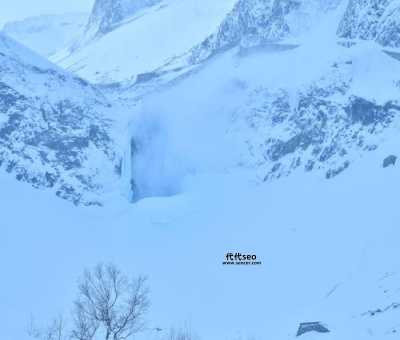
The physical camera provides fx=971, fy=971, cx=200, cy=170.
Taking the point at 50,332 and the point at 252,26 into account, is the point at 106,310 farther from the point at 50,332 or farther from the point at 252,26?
the point at 252,26

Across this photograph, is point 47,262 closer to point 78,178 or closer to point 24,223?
point 24,223

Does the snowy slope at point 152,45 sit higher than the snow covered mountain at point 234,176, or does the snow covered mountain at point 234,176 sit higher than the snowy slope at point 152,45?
the snowy slope at point 152,45

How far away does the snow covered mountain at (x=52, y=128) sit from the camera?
10256 centimetres

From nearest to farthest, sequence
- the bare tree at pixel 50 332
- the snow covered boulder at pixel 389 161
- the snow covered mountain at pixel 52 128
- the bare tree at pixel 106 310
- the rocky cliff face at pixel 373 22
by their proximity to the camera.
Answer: the bare tree at pixel 106 310, the bare tree at pixel 50 332, the snow covered boulder at pixel 389 161, the snow covered mountain at pixel 52 128, the rocky cliff face at pixel 373 22

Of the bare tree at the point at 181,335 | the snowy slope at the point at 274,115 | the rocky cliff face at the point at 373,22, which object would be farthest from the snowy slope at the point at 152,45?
the bare tree at the point at 181,335

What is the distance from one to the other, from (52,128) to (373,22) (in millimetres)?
40382

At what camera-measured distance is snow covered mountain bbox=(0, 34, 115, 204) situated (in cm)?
10256

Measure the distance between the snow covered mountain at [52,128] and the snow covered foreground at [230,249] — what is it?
11.7 feet

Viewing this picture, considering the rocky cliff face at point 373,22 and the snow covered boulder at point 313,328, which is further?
the rocky cliff face at point 373,22

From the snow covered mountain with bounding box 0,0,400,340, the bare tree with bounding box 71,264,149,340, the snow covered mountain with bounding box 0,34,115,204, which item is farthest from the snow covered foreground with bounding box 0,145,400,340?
the bare tree with bounding box 71,264,149,340

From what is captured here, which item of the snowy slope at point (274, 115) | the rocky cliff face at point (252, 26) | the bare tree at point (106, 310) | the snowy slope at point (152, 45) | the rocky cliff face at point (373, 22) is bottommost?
the bare tree at point (106, 310)

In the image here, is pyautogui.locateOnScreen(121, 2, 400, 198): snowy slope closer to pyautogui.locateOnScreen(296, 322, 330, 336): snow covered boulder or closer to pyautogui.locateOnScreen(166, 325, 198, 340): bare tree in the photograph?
pyautogui.locateOnScreen(166, 325, 198, 340): bare tree

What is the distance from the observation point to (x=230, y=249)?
87438 mm

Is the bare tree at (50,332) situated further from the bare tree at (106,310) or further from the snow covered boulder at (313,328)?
the snow covered boulder at (313,328)
